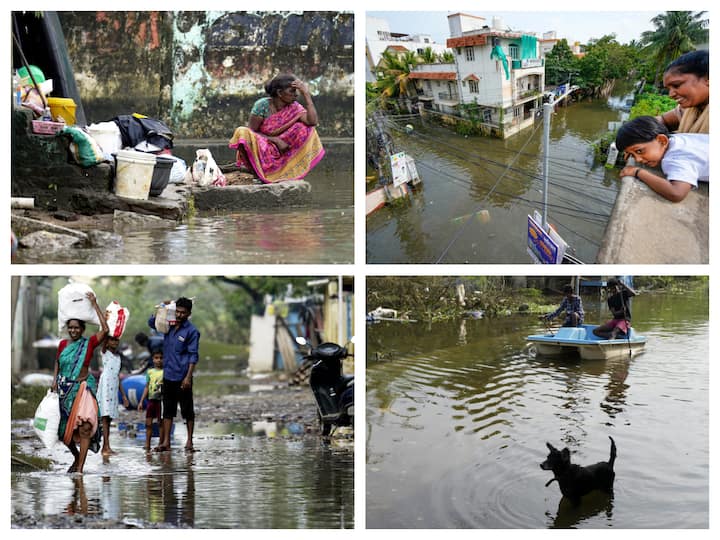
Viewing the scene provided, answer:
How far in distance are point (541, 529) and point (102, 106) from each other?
4315 millimetres

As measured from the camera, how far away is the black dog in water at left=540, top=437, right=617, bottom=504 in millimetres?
3943

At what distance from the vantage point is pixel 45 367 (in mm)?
12680

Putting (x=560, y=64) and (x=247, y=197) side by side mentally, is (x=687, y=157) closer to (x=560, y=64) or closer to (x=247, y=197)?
(x=560, y=64)

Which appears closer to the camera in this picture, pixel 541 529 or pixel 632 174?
pixel 541 529

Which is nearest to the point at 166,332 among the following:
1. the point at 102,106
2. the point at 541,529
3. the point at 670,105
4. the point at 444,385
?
the point at 444,385

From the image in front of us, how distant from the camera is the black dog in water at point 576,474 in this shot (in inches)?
155

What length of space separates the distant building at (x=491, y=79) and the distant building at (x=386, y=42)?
0.40 ft

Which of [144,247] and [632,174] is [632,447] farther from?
[144,247]

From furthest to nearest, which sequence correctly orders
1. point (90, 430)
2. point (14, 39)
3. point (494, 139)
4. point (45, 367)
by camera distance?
1. point (45, 367)
2. point (14, 39)
3. point (494, 139)
4. point (90, 430)

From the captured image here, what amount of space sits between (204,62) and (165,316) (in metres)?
2.08

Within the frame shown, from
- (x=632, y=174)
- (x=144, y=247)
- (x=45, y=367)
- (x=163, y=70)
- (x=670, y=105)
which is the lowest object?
(x=45, y=367)

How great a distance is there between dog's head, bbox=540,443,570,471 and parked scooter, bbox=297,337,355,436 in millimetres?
1500

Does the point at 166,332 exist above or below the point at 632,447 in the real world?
above

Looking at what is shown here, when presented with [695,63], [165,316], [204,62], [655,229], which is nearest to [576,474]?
[655,229]
